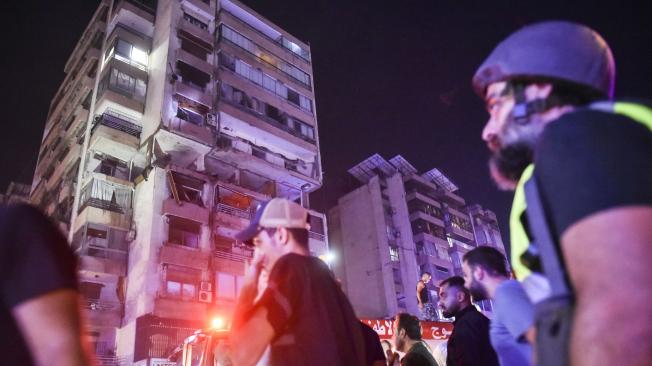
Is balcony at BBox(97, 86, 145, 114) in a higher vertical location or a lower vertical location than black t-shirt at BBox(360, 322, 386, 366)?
higher

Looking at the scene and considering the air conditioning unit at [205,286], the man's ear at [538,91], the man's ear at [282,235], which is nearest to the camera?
the man's ear at [538,91]

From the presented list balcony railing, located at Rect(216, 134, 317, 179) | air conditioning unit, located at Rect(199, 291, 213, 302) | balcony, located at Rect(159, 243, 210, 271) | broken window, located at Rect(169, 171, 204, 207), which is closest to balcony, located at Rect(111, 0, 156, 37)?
balcony railing, located at Rect(216, 134, 317, 179)

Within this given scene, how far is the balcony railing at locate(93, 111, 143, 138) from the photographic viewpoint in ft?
90.1

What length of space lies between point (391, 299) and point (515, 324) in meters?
40.4

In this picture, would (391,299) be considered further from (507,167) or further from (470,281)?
(507,167)

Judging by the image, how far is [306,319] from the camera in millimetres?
2357

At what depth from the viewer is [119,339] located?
917 inches

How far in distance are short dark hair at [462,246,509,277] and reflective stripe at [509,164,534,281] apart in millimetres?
2424

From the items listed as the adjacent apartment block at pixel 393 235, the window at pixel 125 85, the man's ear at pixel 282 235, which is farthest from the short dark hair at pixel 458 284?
the adjacent apartment block at pixel 393 235

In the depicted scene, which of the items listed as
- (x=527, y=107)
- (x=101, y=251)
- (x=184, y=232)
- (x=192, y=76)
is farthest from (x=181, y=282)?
(x=527, y=107)

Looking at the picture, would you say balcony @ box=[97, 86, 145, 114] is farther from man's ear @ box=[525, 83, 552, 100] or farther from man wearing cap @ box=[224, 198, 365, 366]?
man's ear @ box=[525, 83, 552, 100]

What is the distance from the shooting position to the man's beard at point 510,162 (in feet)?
4.48

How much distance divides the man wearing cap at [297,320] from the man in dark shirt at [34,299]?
1.05 metres

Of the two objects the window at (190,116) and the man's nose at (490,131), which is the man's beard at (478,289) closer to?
the man's nose at (490,131)
